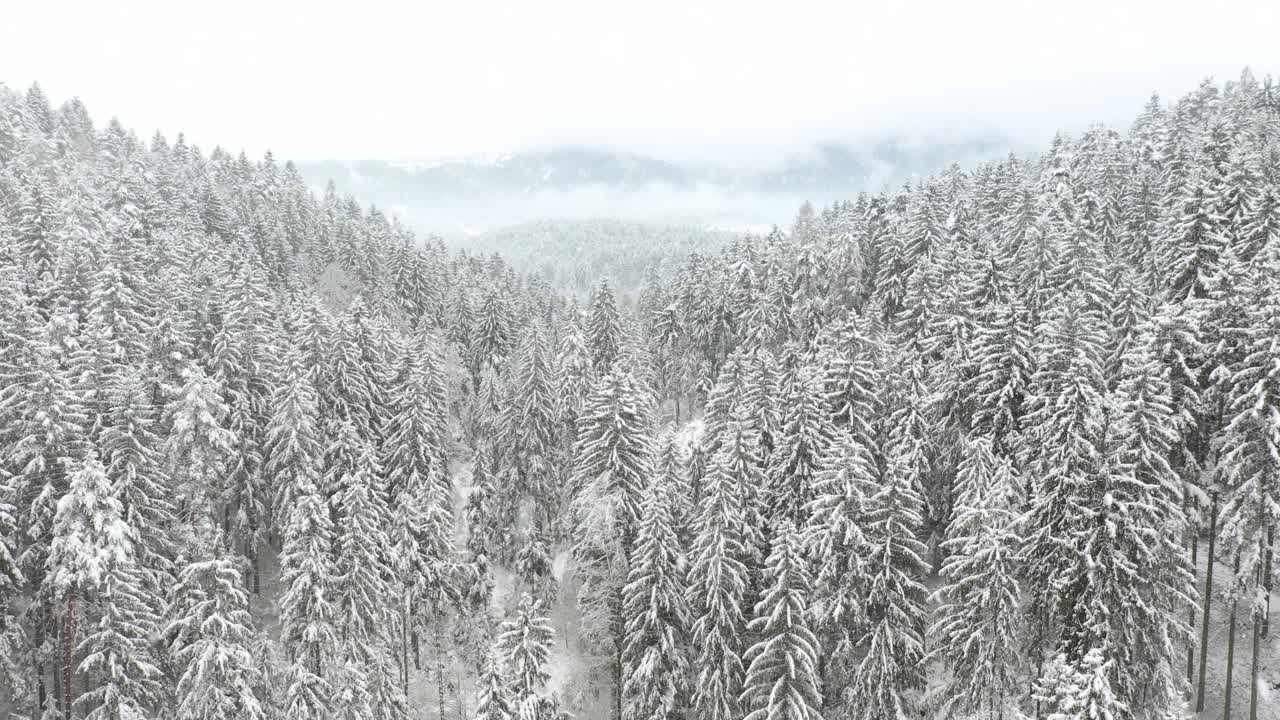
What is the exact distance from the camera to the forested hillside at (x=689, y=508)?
86.0ft

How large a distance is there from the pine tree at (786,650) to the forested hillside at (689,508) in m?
0.20

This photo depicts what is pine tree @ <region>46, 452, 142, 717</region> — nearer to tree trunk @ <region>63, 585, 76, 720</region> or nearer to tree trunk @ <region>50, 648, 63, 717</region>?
tree trunk @ <region>63, 585, 76, 720</region>

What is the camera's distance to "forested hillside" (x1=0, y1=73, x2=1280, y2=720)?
26.2 metres

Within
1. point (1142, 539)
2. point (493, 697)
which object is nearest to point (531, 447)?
point (493, 697)

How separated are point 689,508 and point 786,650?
8.82 meters

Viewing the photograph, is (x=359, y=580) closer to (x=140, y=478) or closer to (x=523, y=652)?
(x=140, y=478)

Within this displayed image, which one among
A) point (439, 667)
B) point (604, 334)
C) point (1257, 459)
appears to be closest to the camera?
point (1257, 459)

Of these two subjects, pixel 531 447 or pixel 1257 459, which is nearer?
pixel 1257 459

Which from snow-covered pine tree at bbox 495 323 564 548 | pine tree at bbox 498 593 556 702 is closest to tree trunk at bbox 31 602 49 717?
pine tree at bbox 498 593 556 702

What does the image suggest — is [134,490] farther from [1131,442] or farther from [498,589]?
[1131,442]

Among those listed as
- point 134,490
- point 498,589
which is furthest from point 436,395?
point 134,490

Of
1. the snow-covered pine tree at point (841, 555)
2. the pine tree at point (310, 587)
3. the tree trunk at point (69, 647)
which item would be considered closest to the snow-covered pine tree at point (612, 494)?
the snow-covered pine tree at point (841, 555)

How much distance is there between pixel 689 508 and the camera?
35.8 meters

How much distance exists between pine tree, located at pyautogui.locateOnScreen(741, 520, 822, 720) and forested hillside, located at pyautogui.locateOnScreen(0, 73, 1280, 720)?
0.20 m
